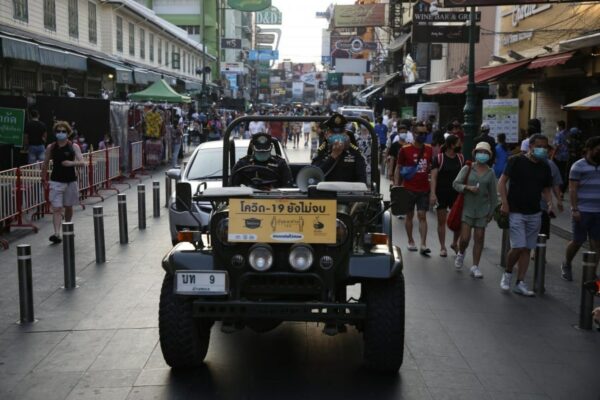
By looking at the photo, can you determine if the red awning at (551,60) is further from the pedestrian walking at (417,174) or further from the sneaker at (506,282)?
the sneaker at (506,282)

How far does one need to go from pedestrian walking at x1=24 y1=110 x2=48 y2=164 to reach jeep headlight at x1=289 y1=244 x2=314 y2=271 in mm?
12731

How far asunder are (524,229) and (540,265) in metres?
0.45

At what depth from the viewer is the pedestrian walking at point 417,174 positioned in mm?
11211

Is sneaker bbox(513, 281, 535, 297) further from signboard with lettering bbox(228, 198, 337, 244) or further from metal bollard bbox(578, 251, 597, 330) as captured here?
signboard with lettering bbox(228, 198, 337, 244)

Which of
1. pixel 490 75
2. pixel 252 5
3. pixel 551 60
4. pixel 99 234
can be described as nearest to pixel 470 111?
pixel 490 75

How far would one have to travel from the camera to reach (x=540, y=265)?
8648mm

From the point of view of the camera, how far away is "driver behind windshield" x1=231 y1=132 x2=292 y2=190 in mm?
7000

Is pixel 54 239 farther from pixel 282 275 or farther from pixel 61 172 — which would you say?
pixel 282 275

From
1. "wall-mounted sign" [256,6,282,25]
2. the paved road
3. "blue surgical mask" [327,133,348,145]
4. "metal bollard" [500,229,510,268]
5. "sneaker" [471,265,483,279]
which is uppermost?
"wall-mounted sign" [256,6,282,25]

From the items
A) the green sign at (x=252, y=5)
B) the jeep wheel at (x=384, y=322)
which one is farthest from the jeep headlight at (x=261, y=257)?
the green sign at (x=252, y=5)

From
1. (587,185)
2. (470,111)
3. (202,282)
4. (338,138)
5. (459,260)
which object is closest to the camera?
(202,282)

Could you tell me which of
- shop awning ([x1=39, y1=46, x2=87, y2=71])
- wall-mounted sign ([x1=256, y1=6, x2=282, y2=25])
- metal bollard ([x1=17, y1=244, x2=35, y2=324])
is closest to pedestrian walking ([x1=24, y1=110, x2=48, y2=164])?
shop awning ([x1=39, y1=46, x2=87, y2=71])

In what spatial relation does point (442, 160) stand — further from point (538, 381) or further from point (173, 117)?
point (173, 117)

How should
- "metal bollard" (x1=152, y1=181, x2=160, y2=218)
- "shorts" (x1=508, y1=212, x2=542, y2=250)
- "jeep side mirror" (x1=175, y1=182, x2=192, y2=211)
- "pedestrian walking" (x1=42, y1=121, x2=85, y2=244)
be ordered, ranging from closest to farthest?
"jeep side mirror" (x1=175, y1=182, x2=192, y2=211) < "shorts" (x1=508, y1=212, x2=542, y2=250) < "pedestrian walking" (x1=42, y1=121, x2=85, y2=244) < "metal bollard" (x1=152, y1=181, x2=160, y2=218)
